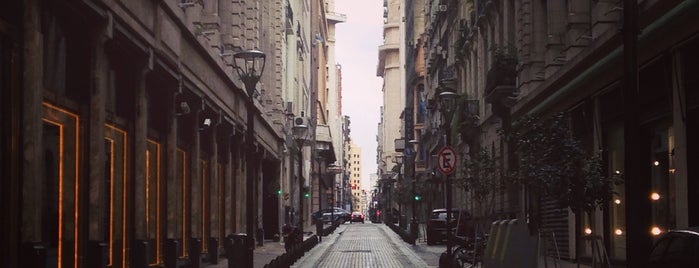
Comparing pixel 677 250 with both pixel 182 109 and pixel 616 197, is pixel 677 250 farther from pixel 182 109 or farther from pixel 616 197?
pixel 182 109

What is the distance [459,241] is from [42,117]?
10624 mm

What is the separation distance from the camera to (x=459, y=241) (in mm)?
21250

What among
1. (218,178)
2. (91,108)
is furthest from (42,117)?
(218,178)

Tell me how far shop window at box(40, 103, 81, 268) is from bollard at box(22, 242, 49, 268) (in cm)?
128

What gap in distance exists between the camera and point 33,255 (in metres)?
11.9

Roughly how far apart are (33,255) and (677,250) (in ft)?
24.0

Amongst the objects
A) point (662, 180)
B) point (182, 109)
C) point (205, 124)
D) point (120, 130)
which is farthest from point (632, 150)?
point (205, 124)

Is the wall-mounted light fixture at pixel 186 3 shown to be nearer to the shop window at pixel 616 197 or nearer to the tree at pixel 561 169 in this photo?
the tree at pixel 561 169

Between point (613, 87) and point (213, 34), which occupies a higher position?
point (213, 34)

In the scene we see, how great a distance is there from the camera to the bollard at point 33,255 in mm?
11891

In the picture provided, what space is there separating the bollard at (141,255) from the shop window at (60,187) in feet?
11.1

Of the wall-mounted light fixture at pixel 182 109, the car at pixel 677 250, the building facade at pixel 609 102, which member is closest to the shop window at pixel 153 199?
the wall-mounted light fixture at pixel 182 109

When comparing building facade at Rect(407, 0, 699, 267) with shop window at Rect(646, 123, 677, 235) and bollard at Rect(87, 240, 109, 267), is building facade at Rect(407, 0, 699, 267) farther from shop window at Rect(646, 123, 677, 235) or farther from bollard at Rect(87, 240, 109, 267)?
bollard at Rect(87, 240, 109, 267)

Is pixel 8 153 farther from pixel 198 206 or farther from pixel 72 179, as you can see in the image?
pixel 198 206
